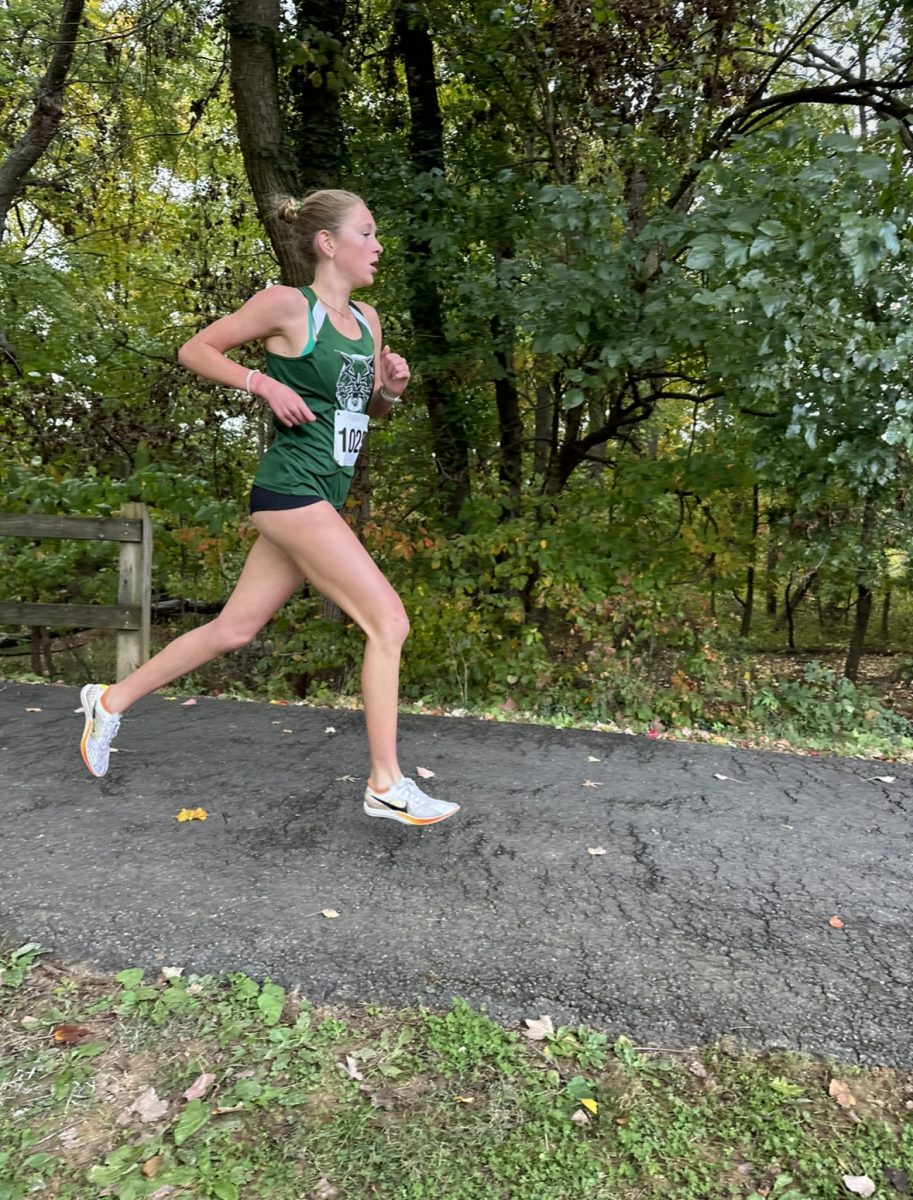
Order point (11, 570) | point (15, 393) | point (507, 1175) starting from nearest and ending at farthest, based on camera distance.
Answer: point (507, 1175) < point (11, 570) < point (15, 393)

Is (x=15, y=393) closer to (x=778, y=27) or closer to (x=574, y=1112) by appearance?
(x=778, y=27)

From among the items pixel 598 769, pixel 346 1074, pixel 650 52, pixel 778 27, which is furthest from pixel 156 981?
pixel 778 27

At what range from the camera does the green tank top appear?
9.55ft

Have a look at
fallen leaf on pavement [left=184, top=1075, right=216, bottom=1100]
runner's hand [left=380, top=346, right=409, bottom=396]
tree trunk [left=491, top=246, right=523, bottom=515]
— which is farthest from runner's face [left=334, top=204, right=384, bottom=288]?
tree trunk [left=491, top=246, right=523, bottom=515]

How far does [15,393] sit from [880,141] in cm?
825

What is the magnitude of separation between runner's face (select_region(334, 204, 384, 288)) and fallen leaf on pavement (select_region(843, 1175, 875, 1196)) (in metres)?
2.80

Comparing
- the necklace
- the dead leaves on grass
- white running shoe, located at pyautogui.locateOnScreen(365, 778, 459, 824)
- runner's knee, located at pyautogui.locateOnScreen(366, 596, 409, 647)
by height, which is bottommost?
the dead leaves on grass

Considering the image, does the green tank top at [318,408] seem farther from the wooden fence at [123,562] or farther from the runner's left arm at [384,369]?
the wooden fence at [123,562]

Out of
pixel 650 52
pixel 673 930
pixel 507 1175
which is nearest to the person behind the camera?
pixel 507 1175

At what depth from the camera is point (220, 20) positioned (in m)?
6.46

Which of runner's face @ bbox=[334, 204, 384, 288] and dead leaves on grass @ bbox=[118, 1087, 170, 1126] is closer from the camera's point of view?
dead leaves on grass @ bbox=[118, 1087, 170, 1126]

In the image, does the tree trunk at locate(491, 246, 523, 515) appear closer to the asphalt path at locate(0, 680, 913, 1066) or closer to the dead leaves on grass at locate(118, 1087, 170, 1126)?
the asphalt path at locate(0, 680, 913, 1066)

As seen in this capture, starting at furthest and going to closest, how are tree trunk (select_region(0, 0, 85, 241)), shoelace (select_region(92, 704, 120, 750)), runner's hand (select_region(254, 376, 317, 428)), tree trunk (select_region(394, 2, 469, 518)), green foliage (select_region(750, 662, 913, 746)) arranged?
tree trunk (select_region(0, 0, 85, 241)), tree trunk (select_region(394, 2, 469, 518)), green foliage (select_region(750, 662, 913, 746)), shoelace (select_region(92, 704, 120, 750)), runner's hand (select_region(254, 376, 317, 428))

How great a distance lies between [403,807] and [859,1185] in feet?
5.58
